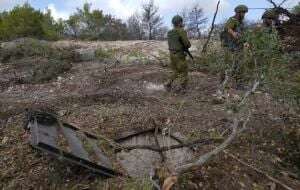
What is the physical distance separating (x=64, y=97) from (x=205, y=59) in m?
3.65

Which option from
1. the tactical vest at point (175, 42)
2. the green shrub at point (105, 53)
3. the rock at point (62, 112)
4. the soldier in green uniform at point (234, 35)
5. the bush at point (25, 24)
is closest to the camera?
the rock at point (62, 112)

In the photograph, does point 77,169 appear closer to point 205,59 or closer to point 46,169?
point 46,169

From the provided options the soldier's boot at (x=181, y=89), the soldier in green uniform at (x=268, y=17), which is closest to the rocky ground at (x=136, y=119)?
the soldier's boot at (x=181, y=89)

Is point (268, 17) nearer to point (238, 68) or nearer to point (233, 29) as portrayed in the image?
point (233, 29)

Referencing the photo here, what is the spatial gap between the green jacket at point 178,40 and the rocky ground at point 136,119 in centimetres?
80

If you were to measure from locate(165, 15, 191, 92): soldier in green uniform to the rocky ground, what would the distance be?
270mm

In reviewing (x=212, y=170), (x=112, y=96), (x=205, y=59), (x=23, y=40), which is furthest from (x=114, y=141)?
(x=23, y=40)

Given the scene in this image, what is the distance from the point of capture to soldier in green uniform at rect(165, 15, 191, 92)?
941 centimetres

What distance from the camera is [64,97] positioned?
9.28 m

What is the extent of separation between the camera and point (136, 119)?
304 inches

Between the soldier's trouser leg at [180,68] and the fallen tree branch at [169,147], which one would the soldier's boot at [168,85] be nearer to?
the soldier's trouser leg at [180,68]

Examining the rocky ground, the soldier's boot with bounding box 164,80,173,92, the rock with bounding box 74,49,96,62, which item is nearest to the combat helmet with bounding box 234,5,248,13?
the rocky ground

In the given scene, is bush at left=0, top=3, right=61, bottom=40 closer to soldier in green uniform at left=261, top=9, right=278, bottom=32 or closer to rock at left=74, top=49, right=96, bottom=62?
rock at left=74, top=49, right=96, bottom=62

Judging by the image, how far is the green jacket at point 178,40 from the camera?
9.41 metres
